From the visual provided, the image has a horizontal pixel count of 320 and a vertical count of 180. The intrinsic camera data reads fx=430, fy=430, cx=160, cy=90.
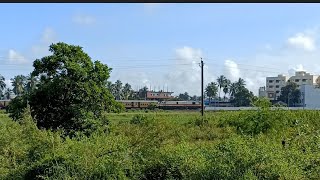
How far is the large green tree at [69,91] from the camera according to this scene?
10.7m

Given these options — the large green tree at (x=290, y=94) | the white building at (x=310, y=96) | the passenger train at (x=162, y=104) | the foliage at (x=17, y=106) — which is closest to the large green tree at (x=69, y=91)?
the foliage at (x=17, y=106)

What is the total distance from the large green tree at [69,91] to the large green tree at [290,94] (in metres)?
40.3

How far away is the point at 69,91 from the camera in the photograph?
1075 cm

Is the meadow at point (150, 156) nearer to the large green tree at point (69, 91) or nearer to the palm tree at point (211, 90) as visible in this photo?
the large green tree at point (69, 91)

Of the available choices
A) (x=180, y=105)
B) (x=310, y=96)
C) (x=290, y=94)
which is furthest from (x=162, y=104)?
(x=310, y=96)

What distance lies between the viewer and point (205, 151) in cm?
673

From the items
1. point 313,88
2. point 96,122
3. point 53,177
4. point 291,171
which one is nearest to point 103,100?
point 96,122

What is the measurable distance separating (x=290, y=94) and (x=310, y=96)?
8937 mm

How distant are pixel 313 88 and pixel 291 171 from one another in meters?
38.5

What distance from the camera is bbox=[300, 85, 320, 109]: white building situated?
39991 mm

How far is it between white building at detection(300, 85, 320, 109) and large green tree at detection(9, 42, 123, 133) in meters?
32.0

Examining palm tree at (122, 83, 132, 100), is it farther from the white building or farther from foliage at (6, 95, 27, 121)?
foliage at (6, 95, 27, 121)

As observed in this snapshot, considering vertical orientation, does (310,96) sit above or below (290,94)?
below

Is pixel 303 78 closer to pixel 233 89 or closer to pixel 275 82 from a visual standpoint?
pixel 275 82
